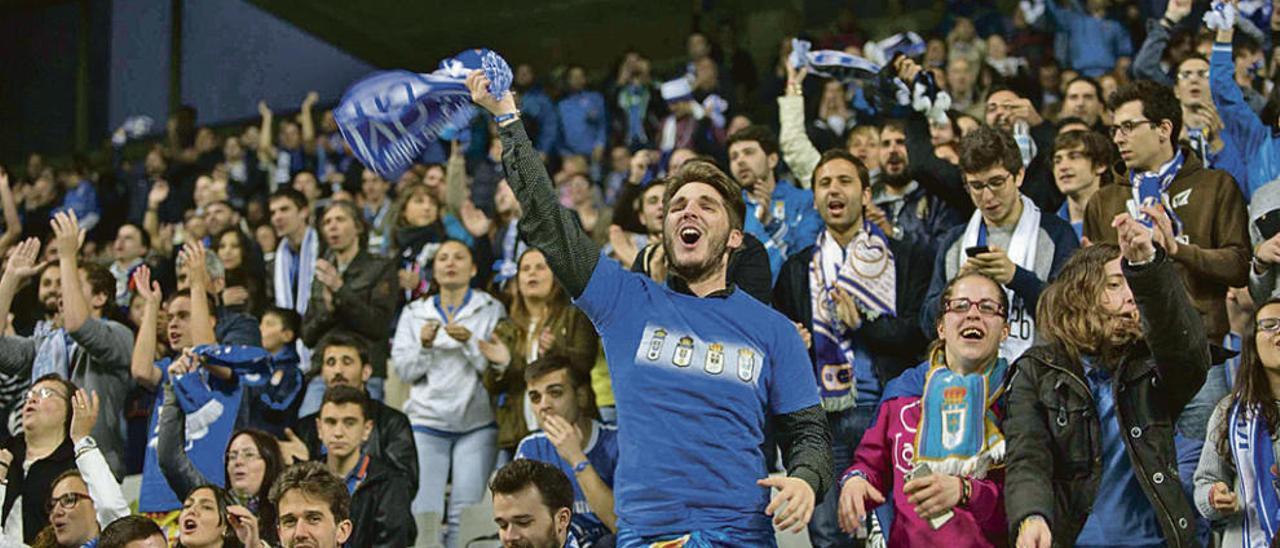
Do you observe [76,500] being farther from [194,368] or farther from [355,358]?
[355,358]

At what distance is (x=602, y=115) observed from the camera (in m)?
13.4

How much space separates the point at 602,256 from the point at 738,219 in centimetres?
41

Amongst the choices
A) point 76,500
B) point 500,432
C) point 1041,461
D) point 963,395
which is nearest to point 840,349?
point 963,395

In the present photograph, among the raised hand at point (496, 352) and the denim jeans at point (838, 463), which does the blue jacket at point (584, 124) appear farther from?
the denim jeans at point (838, 463)

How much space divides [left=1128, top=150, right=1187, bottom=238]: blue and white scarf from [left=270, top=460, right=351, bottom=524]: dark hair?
2.97 meters

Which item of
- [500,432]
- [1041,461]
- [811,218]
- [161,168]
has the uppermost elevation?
[161,168]

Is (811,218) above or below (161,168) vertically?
below

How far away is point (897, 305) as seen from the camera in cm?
572

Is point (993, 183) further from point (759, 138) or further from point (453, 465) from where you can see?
point (453, 465)

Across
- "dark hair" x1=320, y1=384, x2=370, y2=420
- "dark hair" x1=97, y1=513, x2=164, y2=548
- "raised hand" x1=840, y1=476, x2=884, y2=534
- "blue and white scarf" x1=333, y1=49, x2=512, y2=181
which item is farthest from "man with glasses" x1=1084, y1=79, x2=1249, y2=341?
"dark hair" x1=97, y1=513, x2=164, y2=548

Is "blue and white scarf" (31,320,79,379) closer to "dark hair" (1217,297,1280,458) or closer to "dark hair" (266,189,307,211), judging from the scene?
"dark hair" (266,189,307,211)

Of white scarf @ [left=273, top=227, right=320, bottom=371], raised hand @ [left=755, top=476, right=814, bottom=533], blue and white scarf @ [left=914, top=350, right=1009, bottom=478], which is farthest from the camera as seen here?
white scarf @ [left=273, top=227, right=320, bottom=371]

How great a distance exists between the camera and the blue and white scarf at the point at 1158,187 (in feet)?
15.7

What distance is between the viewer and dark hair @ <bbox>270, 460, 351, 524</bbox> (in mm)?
5316
